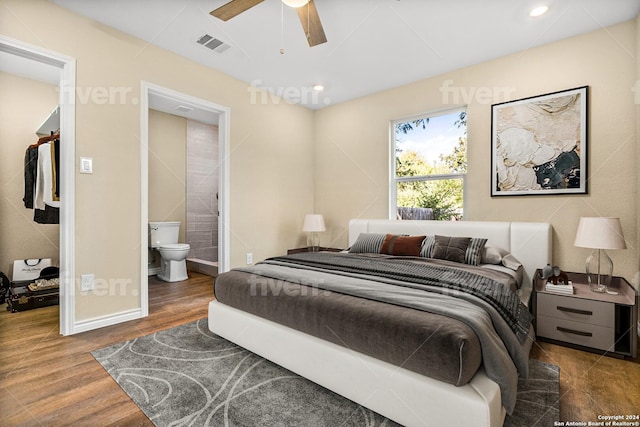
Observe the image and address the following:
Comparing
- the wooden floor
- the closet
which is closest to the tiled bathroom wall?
the closet

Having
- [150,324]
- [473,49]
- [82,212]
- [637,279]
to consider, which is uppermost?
[473,49]

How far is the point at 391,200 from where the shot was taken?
4172 mm

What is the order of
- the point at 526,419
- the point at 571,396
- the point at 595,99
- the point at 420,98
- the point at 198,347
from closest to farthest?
the point at 526,419
the point at 571,396
the point at 198,347
the point at 595,99
the point at 420,98

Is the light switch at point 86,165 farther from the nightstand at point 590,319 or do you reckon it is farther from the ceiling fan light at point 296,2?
the nightstand at point 590,319

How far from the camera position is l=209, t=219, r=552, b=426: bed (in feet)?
4.31

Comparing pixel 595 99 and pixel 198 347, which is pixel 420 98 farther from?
pixel 198 347

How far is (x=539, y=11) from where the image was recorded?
256cm

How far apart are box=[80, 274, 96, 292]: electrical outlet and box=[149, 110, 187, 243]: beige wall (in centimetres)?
228

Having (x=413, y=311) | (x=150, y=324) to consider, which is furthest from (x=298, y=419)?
(x=150, y=324)

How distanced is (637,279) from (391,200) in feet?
7.91

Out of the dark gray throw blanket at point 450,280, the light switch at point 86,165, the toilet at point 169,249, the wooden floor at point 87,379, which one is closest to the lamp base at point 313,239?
the toilet at point 169,249

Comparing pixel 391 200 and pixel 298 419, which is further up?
pixel 391 200

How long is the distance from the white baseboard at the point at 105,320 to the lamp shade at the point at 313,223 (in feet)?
7.48

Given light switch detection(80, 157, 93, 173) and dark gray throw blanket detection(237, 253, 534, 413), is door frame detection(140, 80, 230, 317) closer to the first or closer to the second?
light switch detection(80, 157, 93, 173)
